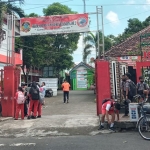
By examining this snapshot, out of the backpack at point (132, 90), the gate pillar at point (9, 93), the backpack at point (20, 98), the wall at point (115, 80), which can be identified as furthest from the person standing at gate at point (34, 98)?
the backpack at point (132, 90)

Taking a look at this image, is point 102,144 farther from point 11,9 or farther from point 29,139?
point 11,9

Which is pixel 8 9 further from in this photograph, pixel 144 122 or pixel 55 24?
pixel 144 122

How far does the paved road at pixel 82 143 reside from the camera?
6.40 meters

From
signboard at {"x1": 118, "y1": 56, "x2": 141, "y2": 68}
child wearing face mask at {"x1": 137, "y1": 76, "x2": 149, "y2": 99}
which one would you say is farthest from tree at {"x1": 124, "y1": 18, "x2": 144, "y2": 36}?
child wearing face mask at {"x1": 137, "y1": 76, "x2": 149, "y2": 99}

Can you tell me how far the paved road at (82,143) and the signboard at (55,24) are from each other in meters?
5.63

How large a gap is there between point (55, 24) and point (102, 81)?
358 cm

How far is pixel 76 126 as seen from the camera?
29.8 feet

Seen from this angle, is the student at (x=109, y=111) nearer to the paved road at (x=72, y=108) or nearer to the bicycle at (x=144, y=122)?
the bicycle at (x=144, y=122)

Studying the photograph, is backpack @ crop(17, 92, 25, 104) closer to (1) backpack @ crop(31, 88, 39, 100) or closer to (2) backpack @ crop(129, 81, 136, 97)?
(1) backpack @ crop(31, 88, 39, 100)

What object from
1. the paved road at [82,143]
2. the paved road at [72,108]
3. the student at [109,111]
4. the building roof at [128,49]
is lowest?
the paved road at [82,143]

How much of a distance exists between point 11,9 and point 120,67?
309 inches

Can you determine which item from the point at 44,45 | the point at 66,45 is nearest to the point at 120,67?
the point at 44,45

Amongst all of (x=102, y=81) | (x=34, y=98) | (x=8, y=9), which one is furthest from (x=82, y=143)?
(x=8, y=9)

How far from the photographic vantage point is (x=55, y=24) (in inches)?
475
